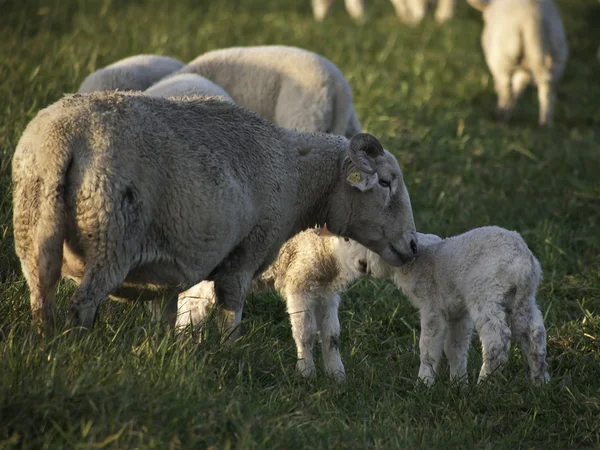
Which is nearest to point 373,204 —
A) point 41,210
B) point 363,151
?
point 363,151

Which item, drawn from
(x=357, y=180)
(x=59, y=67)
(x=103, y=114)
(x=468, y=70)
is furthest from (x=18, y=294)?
(x=468, y=70)

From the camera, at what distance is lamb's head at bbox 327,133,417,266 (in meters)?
5.06

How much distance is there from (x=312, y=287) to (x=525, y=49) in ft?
22.6

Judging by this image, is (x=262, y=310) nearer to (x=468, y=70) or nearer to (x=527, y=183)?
(x=527, y=183)

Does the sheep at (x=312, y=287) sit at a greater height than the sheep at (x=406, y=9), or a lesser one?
greater

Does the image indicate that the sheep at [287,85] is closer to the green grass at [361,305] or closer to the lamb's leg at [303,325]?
the green grass at [361,305]

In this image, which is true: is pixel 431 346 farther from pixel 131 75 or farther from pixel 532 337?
pixel 131 75

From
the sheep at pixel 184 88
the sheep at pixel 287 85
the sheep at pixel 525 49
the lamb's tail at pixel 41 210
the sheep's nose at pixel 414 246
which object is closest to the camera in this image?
the lamb's tail at pixel 41 210

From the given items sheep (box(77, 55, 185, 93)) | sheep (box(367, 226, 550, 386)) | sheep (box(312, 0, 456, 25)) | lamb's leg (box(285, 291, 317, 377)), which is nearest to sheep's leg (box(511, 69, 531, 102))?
sheep (box(312, 0, 456, 25))

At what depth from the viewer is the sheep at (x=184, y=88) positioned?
6.57 meters

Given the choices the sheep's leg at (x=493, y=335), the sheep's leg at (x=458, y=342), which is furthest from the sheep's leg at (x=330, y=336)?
the sheep's leg at (x=493, y=335)

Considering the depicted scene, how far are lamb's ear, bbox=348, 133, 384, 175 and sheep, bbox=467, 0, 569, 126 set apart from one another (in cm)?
694

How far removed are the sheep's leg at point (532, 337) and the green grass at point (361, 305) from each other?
0.10 m

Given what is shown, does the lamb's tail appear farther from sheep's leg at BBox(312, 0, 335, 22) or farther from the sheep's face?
sheep's leg at BBox(312, 0, 335, 22)
